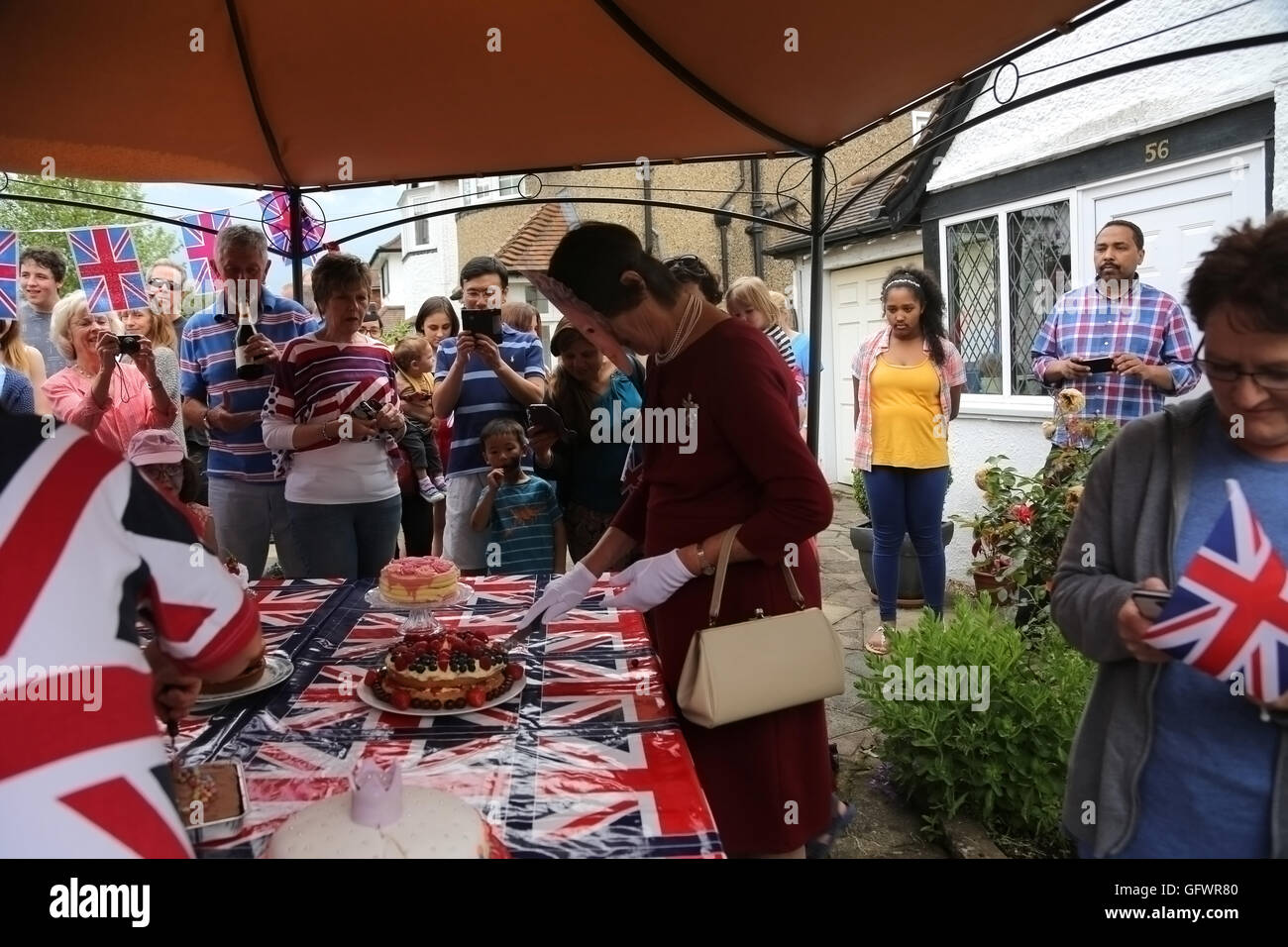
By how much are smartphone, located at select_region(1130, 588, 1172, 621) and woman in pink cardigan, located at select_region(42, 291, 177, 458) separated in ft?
11.9

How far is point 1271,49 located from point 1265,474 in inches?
176

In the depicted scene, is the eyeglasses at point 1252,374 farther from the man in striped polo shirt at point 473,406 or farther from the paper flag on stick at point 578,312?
the man in striped polo shirt at point 473,406

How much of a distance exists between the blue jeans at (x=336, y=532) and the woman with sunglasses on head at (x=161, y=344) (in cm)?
93

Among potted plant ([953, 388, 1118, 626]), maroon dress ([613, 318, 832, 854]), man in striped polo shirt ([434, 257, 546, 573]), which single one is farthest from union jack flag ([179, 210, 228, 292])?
potted plant ([953, 388, 1118, 626])

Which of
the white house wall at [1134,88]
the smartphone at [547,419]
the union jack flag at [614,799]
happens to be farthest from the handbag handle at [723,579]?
the white house wall at [1134,88]

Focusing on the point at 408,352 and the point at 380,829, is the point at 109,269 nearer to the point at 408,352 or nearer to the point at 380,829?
the point at 408,352

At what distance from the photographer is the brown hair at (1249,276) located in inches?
52.4

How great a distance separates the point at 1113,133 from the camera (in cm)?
581

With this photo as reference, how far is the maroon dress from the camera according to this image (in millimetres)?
2029

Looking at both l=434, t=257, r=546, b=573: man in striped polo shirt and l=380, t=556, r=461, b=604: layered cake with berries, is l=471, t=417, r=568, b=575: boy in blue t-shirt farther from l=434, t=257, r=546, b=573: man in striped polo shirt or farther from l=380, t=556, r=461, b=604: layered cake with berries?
l=380, t=556, r=461, b=604: layered cake with berries

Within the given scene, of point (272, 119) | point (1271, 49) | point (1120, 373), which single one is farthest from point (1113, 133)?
point (272, 119)

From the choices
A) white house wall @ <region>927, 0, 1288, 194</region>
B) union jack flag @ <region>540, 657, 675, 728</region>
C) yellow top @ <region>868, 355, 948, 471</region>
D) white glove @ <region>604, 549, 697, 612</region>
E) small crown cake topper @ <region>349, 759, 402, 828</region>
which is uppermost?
white house wall @ <region>927, 0, 1288, 194</region>

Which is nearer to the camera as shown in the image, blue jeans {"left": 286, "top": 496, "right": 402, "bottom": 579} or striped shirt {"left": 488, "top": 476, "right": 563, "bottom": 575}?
blue jeans {"left": 286, "top": 496, "right": 402, "bottom": 579}

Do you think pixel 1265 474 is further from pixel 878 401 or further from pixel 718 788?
pixel 878 401
